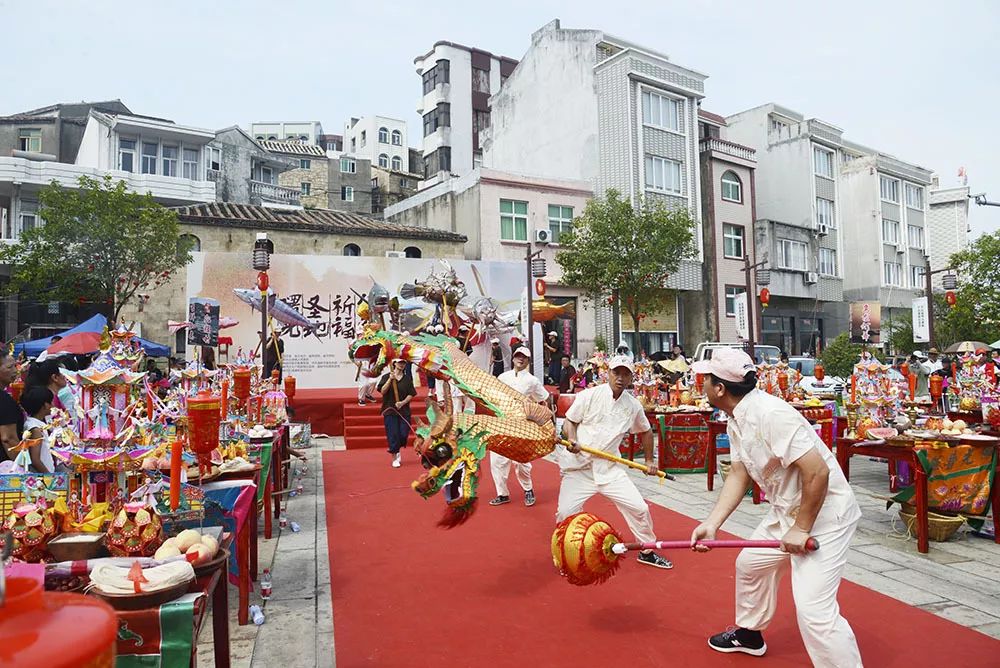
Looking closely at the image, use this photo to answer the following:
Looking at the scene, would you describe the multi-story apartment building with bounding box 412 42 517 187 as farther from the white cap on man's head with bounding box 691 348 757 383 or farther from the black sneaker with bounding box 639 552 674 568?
the white cap on man's head with bounding box 691 348 757 383

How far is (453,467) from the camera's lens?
12.7 ft

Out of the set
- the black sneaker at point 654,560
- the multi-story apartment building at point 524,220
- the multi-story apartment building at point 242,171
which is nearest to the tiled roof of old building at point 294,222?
the multi-story apartment building at point 524,220

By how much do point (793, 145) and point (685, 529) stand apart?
96.0ft

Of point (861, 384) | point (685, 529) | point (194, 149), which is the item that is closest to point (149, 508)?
point (685, 529)

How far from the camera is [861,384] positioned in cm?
621

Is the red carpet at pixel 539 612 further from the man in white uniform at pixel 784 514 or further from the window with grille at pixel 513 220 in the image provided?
the window with grille at pixel 513 220

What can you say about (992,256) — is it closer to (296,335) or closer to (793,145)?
(793,145)

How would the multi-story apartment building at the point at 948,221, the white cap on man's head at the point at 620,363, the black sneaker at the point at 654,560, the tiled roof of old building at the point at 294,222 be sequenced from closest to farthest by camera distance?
the black sneaker at the point at 654,560, the white cap on man's head at the point at 620,363, the tiled roof of old building at the point at 294,222, the multi-story apartment building at the point at 948,221

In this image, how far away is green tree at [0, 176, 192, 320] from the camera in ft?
47.8

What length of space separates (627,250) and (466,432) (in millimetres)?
15831

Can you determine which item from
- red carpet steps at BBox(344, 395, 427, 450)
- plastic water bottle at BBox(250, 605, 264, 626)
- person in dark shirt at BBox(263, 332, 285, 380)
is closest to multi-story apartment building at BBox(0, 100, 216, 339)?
person in dark shirt at BBox(263, 332, 285, 380)

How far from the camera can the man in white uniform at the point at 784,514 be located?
2732 mm

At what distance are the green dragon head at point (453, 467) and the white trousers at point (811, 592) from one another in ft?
5.21

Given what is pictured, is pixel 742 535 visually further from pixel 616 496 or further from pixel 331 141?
pixel 331 141
